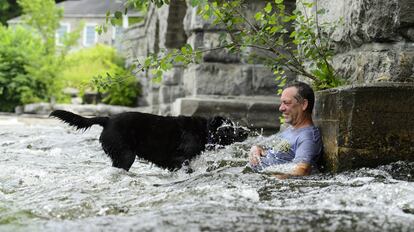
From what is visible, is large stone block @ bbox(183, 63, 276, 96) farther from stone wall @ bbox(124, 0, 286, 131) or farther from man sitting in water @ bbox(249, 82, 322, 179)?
man sitting in water @ bbox(249, 82, 322, 179)

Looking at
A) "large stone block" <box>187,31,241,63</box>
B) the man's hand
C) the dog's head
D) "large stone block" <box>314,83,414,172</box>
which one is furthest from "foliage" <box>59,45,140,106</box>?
"large stone block" <box>314,83,414,172</box>

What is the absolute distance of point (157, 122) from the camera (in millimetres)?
5371

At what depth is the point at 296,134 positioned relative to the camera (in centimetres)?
436

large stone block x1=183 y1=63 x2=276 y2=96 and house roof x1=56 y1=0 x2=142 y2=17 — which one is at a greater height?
house roof x1=56 y1=0 x2=142 y2=17

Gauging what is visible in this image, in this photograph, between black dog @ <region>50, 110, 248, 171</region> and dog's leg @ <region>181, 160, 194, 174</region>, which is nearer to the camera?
black dog @ <region>50, 110, 248, 171</region>

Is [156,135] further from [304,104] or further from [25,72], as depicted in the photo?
[25,72]

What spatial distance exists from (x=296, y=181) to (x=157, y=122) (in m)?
1.98

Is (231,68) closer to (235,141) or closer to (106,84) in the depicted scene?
(235,141)

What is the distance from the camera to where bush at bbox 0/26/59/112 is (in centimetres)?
2230

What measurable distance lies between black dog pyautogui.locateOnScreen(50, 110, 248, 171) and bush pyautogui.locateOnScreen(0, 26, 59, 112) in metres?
17.5

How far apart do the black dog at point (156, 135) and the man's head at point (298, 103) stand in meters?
1.21

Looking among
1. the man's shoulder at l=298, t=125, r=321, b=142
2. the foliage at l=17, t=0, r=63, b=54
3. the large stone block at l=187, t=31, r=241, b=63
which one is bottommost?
the man's shoulder at l=298, t=125, r=321, b=142

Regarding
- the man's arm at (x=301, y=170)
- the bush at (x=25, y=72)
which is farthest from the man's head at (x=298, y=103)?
the bush at (x=25, y=72)

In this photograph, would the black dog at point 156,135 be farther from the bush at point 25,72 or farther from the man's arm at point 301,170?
the bush at point 25,72
